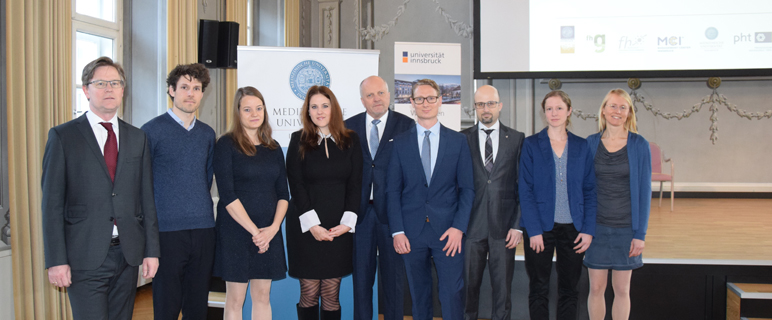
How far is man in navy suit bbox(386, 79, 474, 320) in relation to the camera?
233 cm

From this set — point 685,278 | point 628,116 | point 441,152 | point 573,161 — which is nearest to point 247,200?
point 441,152

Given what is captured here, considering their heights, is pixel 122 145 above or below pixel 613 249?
above

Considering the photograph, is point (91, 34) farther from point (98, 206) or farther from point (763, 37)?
point (763, 37)

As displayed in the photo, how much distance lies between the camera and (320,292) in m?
2.40

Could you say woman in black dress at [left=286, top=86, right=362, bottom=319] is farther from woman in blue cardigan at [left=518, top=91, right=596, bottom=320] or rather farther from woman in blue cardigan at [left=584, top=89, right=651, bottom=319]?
woman in blue cardigan at [left=584, top=89, right=651, bottom=319]

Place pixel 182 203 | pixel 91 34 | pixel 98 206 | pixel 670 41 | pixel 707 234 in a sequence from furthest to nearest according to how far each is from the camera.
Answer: pixel 670 41 < pixel 707 234 < pixel 91 34 < pixel 182 203 < pixel 98 206

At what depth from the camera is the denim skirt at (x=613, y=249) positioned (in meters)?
2.53

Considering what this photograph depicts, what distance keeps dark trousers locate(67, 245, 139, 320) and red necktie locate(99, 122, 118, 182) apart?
0.30 metres

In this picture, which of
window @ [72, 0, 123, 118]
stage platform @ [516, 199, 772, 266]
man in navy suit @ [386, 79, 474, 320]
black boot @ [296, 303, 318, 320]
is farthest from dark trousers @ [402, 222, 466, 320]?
window @ [72, 0, 123, 118]

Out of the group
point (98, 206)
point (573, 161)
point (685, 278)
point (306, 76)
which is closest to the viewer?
point (98, 206)

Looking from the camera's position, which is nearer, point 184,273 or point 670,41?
point 184,273

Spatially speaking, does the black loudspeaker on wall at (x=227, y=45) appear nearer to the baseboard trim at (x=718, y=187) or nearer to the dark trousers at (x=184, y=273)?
the dark trousers at (x=184, y=273)

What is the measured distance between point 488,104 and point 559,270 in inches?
36.3

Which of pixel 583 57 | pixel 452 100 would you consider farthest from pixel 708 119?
pixel 452 100
